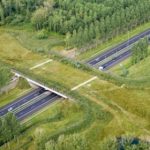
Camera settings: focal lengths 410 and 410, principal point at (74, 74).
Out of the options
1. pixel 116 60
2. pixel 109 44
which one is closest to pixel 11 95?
pixel 116 60

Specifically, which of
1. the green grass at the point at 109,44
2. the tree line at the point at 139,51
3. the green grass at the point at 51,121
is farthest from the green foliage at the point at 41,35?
the green grass at the point at 51,121

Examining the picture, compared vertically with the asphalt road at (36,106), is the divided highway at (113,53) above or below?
above

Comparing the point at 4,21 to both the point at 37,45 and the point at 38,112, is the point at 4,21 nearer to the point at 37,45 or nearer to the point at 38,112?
the point at 37,45

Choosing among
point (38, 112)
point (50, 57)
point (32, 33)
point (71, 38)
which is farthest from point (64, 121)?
point (32, 33)

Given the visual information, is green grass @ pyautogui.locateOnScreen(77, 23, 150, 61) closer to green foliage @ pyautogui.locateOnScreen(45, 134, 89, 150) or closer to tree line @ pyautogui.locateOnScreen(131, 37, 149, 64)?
tree line @ pyautogui.locateOnScreen(131, 37, 149, 64)

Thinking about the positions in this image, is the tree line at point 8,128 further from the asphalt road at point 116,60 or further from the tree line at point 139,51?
the tree line at point 139,51

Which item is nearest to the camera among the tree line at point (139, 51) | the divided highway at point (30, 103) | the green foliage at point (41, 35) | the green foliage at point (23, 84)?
the divided highway at point (30, 103)

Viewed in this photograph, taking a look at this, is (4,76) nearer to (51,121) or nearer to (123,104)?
Result: (51,121)
